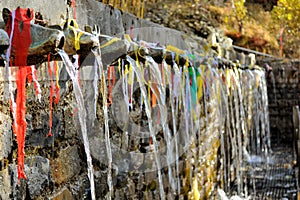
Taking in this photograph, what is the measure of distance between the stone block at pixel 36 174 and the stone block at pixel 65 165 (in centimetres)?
7

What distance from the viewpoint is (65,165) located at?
2398 mm

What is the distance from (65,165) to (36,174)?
336mm

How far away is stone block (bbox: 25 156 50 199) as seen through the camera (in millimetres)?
2003

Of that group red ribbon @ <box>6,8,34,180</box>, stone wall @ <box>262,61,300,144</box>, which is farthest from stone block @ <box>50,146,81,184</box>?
stone wall @ <box>262,61,300,144</box>

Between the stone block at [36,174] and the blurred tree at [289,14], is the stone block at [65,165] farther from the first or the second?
the blurred tree at [289,14]

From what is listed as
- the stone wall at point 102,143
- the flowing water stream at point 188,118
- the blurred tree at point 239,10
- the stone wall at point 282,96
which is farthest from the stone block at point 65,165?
the blurred tree at point 239,10

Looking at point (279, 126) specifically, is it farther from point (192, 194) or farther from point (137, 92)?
point (137, 92)

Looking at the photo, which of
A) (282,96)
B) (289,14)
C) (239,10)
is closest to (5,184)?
(282,96)

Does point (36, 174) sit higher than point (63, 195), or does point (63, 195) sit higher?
point (36, 174)

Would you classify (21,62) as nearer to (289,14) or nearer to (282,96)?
(282,96)

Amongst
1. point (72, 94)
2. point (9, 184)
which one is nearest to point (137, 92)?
point (72, 94)

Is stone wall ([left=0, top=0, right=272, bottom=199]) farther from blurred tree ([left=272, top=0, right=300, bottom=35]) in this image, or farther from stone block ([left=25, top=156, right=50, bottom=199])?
blurred tree ([left=272, top=0, right=300, bottom=35])

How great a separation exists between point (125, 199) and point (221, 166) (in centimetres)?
437

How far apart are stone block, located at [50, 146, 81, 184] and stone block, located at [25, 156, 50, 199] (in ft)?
0.22
